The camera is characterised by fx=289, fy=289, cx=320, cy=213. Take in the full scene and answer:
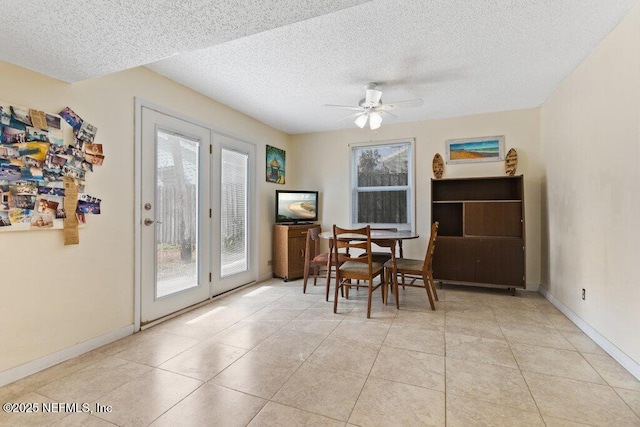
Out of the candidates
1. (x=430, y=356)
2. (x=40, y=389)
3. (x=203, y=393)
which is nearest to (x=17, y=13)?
(x=40, y=389)

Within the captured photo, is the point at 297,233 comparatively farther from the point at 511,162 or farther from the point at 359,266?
the point at 511,162

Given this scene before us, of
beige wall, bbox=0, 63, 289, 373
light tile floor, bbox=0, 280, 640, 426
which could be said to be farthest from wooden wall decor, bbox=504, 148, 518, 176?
beige wall, bbox=0, 63, 289, 373

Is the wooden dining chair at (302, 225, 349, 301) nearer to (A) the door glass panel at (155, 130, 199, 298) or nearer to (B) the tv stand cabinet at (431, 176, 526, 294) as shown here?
(A) the door glass panel at (155, 130, 199, 298)

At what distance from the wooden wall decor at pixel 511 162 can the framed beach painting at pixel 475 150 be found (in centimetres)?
11

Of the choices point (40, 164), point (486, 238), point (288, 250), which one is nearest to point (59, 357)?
point (40, 164)

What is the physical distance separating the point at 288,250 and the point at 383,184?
1906 mm

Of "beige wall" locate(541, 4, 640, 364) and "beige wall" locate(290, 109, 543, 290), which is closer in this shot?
"beige wall" locate(541, 4, 640, 364)

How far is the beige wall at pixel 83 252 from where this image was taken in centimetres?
192

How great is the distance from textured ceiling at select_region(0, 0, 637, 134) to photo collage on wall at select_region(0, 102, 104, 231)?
0.35 m

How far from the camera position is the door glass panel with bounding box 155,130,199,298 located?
9.66ft

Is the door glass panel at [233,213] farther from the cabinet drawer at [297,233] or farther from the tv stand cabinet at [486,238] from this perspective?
the tv stand cabinet at [486,238]

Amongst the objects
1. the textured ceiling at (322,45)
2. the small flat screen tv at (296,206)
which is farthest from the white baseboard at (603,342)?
the small flat screen tv at (296,206)

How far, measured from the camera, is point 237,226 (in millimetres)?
4062

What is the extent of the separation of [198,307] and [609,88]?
14.1 feet
